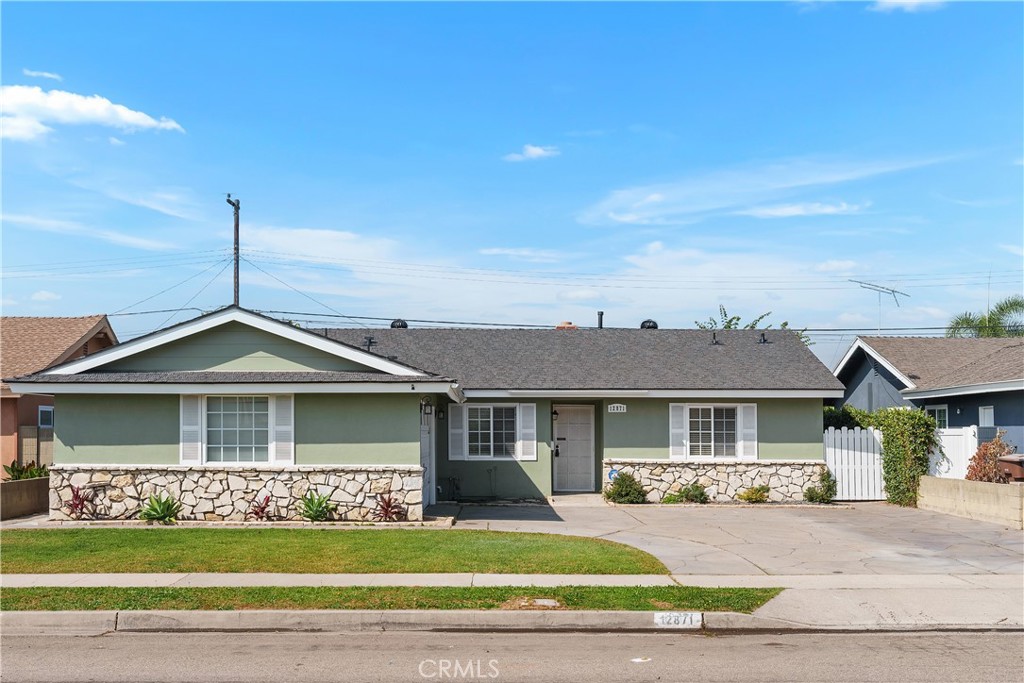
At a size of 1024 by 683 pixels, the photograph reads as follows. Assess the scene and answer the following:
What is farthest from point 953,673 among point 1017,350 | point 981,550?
point 1017,350

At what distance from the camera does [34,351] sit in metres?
24.6

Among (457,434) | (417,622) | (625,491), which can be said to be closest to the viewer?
(417,622)

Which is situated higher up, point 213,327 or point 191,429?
point 213,327

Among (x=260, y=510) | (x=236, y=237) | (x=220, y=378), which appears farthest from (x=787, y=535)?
(x=236, y=237)

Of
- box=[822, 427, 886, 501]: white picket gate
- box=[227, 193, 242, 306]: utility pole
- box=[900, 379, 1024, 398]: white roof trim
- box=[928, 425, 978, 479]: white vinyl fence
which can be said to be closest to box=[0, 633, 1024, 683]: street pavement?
box=[928, 425, 978, 479]: white vinyl fence

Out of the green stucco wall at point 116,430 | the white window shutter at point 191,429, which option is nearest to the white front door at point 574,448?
the white window shutter at point 191,429

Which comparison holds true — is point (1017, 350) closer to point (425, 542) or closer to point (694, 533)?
point (694, 533)

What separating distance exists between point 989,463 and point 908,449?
208 centimetres

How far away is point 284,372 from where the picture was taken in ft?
58.8

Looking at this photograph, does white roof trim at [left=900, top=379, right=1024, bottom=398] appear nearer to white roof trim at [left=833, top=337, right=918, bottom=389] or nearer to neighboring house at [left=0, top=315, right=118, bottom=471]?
white roof trim at [left=833, top=337, right=918, bottom=389]

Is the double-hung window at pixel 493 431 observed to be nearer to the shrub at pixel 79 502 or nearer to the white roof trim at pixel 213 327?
the white roof trim at pixel 213 327

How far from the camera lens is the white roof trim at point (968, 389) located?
21750 mm

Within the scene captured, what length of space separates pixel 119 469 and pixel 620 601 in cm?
1122

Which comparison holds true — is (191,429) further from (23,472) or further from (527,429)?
(527,429)
